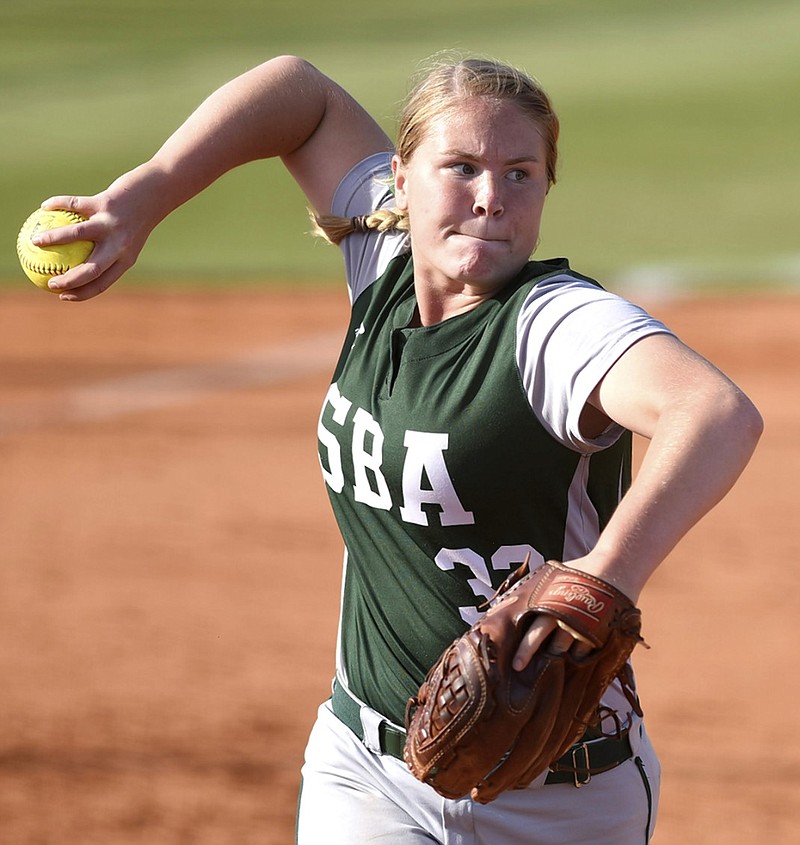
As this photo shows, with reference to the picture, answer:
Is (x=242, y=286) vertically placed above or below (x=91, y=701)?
above

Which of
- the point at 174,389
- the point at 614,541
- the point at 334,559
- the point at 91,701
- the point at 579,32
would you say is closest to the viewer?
the point at 614,541

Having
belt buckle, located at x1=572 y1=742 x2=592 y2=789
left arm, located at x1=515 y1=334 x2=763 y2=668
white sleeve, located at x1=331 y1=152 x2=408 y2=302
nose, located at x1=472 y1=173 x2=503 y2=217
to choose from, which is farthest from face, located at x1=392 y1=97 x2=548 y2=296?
belt buckle, located at x1=572 y1=742 x2=592 y2=789

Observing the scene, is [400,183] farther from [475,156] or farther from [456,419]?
[456,419]

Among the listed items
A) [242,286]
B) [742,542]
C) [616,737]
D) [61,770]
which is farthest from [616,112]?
[616,737]

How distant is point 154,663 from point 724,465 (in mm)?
4441

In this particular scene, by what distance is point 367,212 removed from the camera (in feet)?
9.25

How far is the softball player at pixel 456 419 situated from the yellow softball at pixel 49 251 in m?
0.05

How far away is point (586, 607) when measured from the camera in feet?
5.80

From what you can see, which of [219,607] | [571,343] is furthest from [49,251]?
[219,607]

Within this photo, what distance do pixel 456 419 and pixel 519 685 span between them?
480mm

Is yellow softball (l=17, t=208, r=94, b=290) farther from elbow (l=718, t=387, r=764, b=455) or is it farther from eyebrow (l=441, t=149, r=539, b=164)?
elbow (l=718, t=387, r=764, b=455)

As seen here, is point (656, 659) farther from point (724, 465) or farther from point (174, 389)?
point (174, 389)

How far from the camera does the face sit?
2252 millimetres

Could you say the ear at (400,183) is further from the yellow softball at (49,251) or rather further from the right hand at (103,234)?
the yellow softball at (49,251)
